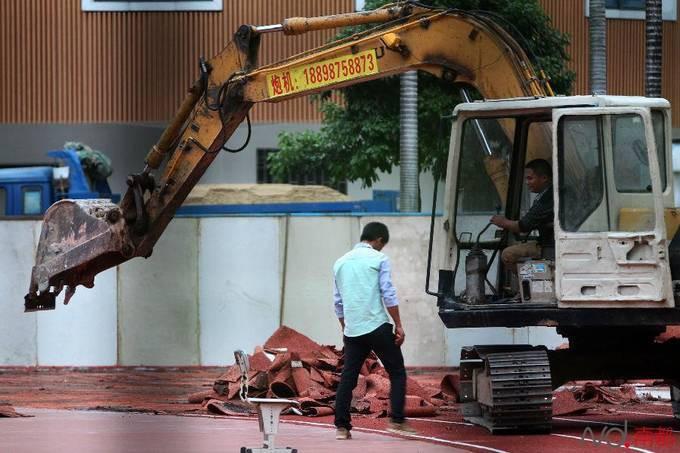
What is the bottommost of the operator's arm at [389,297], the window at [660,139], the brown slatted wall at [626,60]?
the operator's arm at [389,297]

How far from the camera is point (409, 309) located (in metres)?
18.8

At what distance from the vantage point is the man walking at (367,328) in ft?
34.5

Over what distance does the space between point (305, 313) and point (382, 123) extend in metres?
6.53

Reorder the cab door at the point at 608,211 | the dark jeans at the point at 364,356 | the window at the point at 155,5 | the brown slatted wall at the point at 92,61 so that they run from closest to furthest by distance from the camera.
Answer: the window at the point at 155,5 < the brown slatted wall at the point at 92,61 < the dark jeans at the point at 364,356 < the cab door at the point at 608,211

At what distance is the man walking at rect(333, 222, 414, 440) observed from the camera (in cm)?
1051

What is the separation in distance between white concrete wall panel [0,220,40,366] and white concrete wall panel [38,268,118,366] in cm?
17

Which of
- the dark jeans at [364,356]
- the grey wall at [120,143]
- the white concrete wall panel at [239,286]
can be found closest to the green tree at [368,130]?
A: the grey wall at [120,143]

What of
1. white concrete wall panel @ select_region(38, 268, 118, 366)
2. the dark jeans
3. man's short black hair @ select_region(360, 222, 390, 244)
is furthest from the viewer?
white concrete wall panel @ select_region(38, 268, 118, 366)

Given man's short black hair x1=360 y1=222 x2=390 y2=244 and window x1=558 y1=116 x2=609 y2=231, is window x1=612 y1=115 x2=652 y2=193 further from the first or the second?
man's short black hair x1=360 y1=222 x2=390 y2=244

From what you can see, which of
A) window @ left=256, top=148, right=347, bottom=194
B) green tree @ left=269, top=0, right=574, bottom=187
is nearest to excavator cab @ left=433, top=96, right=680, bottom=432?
green tree @ left=269, top=0, right=574, bottom=187

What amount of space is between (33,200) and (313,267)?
7468mm

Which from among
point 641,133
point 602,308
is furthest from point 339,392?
point 641,133

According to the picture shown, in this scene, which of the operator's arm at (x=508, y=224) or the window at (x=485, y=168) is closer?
the operator's arm at (x=508, y=224)

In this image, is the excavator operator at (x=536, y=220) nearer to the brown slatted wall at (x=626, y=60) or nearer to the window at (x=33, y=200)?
the brown slatted wall at (x=626, y=60)
